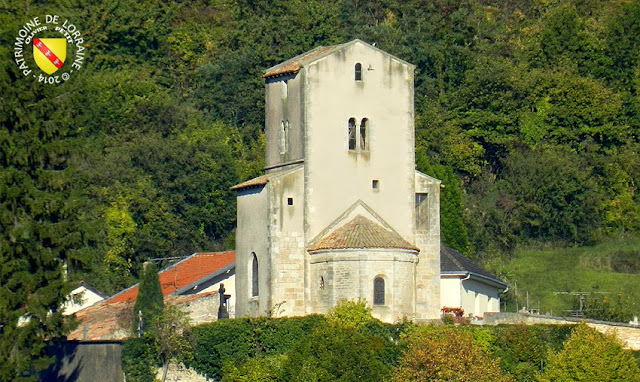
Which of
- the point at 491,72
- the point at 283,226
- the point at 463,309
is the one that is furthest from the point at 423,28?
the point at 283,226

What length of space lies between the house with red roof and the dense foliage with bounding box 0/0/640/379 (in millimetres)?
4207

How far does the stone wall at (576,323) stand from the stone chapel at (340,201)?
2.14 m

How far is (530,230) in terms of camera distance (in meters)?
84.6

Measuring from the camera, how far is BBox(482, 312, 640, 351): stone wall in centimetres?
5878

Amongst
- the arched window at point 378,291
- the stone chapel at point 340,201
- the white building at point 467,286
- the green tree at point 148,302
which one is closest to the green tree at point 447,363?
the arched window at point 378,291

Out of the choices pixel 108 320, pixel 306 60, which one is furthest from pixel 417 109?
pixel 108 320

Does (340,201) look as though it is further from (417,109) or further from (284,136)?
(417,109)

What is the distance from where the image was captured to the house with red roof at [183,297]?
62094 mm

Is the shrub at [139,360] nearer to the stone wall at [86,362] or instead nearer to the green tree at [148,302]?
the stone wall at [86,362]

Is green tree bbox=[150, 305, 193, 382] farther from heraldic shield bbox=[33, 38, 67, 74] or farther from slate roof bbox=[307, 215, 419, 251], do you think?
heraldic shield bbox=[33, 38, 67, 74]

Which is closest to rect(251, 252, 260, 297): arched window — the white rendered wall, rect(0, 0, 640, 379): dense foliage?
the white rendered wall

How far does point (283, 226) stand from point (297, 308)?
8.73ft

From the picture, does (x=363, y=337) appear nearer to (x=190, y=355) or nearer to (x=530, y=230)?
(x=190, y=355)

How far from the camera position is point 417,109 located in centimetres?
9000
